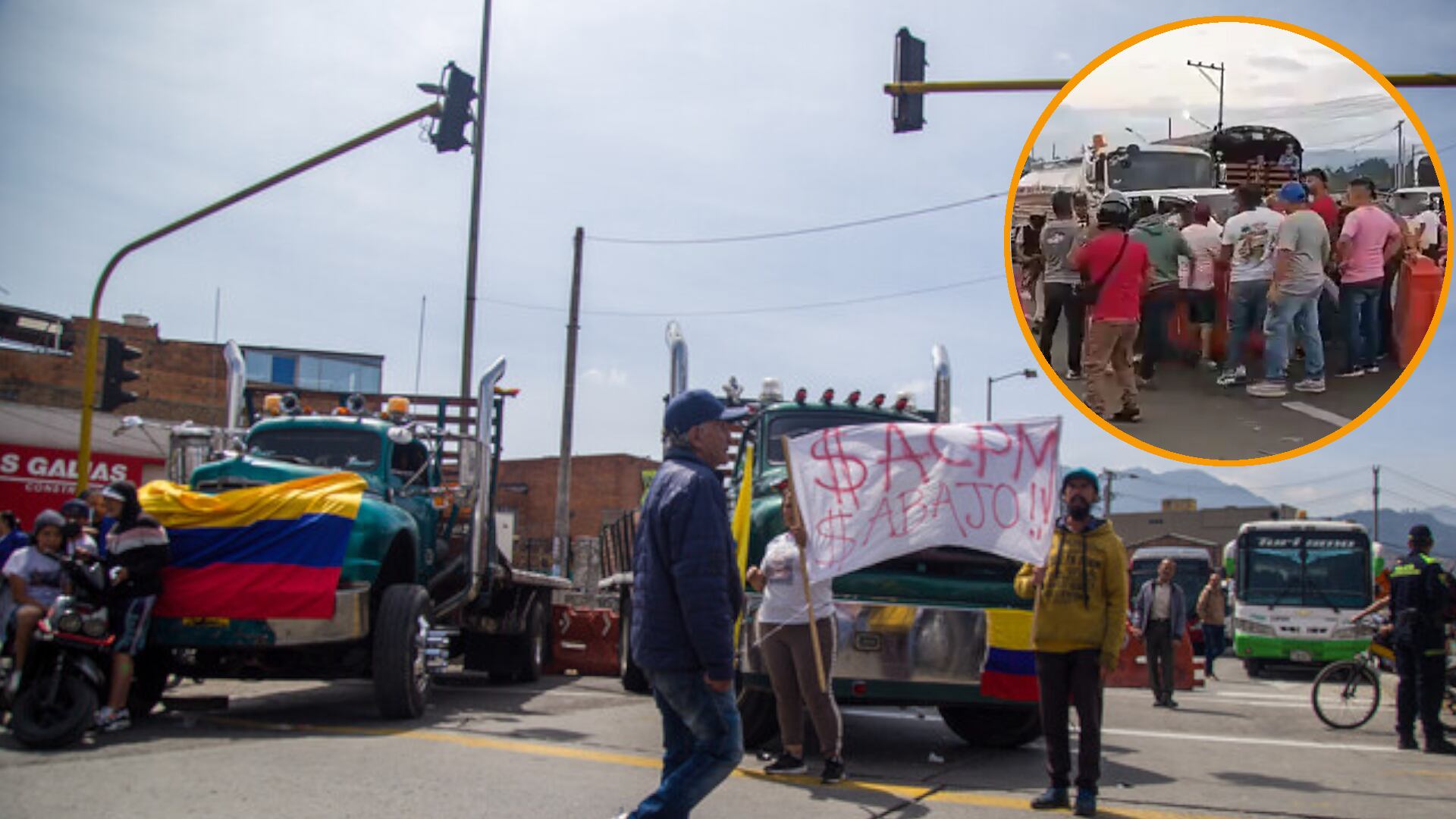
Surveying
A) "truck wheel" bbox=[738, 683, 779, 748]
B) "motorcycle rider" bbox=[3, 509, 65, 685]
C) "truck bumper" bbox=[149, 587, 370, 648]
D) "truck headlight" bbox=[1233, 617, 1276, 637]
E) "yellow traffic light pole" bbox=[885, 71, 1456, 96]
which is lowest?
"truck headlight" bbox=[1233, 617, 1276, 637]

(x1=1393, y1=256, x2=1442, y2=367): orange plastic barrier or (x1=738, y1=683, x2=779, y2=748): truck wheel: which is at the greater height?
(x1=1393, y1=256, x2=1442, y2=367): orange plastic barrier

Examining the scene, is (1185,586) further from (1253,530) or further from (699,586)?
(699,586)

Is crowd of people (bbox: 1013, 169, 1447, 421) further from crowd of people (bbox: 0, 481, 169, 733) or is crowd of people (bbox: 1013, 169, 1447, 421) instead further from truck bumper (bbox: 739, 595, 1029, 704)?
crowd of people (bbox: 0, 481, 169, 733)

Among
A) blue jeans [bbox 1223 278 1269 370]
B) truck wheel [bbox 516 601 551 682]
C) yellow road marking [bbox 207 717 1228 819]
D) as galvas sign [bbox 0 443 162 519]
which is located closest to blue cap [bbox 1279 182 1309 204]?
blue jeans [bbox 1223 278 1269 370]

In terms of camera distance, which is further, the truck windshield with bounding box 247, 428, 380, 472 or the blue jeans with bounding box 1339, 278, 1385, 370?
the truck windshield with bounding box 247, 428, 380, 472

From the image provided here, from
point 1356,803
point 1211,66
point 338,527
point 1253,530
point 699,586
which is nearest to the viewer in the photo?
point 1211,66

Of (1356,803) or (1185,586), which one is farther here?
(1185,586)

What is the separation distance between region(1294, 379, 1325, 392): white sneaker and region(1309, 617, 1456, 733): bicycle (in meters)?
10.7

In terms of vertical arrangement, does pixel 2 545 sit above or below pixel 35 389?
below

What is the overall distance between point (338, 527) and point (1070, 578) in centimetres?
531

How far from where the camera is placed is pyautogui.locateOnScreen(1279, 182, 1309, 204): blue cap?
3936mm

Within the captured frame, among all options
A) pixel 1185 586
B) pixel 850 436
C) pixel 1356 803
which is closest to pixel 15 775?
pixel 850 436

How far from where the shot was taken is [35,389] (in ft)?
150

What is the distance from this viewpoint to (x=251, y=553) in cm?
968
